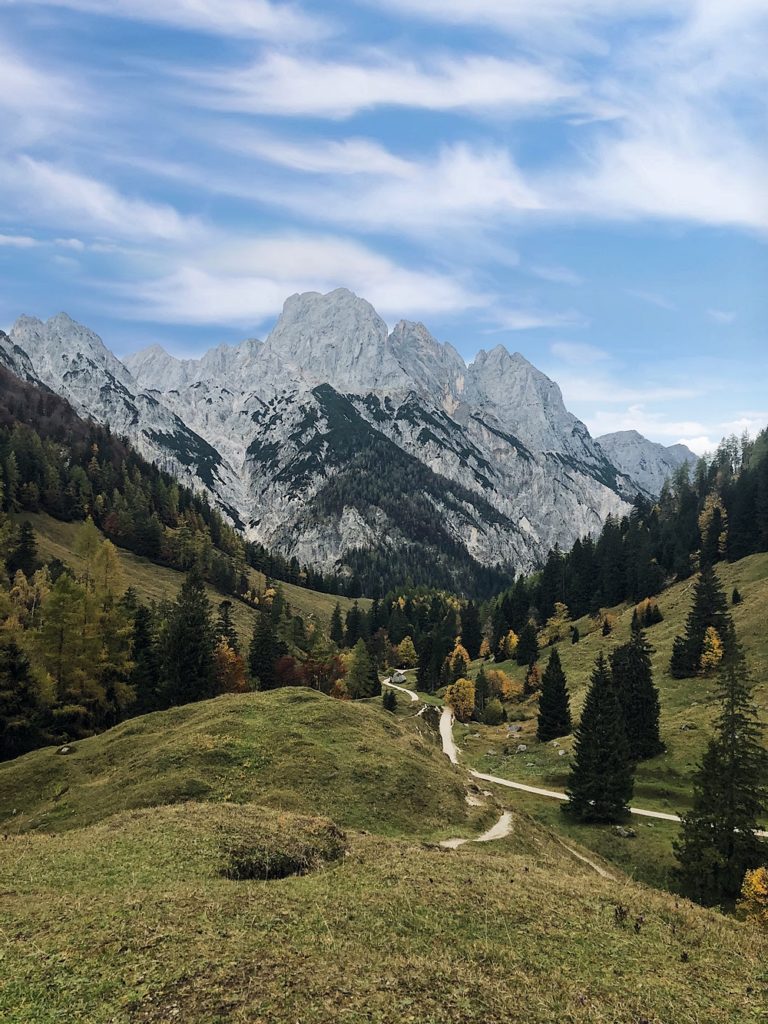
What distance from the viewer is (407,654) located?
17725cm

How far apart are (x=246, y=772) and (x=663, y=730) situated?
2679 inches

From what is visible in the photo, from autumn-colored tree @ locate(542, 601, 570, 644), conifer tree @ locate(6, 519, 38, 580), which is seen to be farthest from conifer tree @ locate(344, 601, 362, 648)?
conifer tree @ locate(6, 519, 38, 580)

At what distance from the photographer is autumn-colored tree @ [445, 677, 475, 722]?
400 feet

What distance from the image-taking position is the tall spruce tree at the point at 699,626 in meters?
103

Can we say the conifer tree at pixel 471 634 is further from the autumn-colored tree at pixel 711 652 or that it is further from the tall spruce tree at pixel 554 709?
the autumn-colored tree at pixel 711 652

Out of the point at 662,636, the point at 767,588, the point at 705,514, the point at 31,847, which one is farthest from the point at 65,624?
the point at 705,514

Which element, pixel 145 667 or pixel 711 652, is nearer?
pixel 145 667

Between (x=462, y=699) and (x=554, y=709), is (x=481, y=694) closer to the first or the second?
(x=462, y=699)

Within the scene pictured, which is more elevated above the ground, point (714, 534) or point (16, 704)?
point (714, 534)

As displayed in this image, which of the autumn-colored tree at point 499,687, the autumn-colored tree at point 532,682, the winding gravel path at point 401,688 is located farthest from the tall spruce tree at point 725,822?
the autumn-colored tree at point 499,687

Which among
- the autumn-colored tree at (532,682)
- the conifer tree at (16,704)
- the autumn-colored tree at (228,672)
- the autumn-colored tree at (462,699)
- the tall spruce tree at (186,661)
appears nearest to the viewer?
the conifer tree at (16,704)

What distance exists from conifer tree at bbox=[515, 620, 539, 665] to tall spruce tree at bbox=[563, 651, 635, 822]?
82916 millimetres

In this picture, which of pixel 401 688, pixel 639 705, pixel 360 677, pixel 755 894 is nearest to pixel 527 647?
pixel 401 688

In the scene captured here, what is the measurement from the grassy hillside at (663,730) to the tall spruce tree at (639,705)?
212 centimetres
